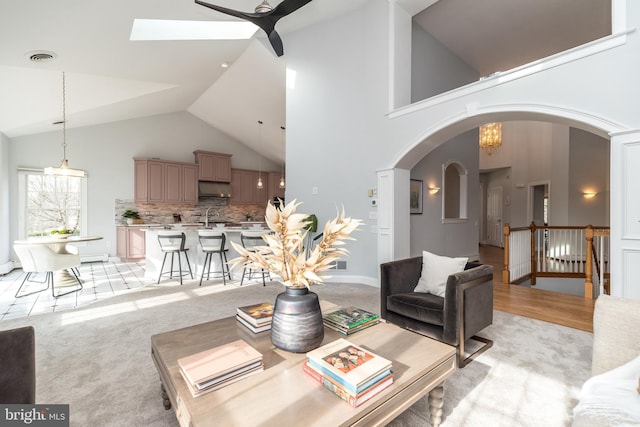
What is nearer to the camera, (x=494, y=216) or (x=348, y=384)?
(x=348, y=384)

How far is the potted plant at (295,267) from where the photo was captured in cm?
144

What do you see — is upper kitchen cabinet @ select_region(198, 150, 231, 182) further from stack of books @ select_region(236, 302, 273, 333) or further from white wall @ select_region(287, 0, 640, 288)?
stack of books @ select_region(236, 302, 273, 333)

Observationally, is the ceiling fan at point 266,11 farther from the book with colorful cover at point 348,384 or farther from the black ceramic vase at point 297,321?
the book with colorful cover at point 348,384

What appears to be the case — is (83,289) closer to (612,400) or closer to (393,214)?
(393,214)

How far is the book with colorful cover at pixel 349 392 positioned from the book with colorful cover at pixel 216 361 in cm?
30

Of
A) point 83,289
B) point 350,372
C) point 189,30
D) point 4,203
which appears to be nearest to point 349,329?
point 350,372

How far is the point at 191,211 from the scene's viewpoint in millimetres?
8688

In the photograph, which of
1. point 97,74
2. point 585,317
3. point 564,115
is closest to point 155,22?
point 97,74

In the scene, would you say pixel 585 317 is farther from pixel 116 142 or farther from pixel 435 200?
pixel 116 142

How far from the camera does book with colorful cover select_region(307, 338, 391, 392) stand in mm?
1207

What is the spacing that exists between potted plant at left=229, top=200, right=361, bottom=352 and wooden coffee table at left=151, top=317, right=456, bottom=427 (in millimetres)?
122

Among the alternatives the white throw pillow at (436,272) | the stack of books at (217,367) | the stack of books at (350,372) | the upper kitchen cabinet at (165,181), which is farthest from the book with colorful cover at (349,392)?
the upper kitchen cabinet at (165,181)

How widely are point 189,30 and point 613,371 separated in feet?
19.2

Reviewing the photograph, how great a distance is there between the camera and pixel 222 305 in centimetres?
383
